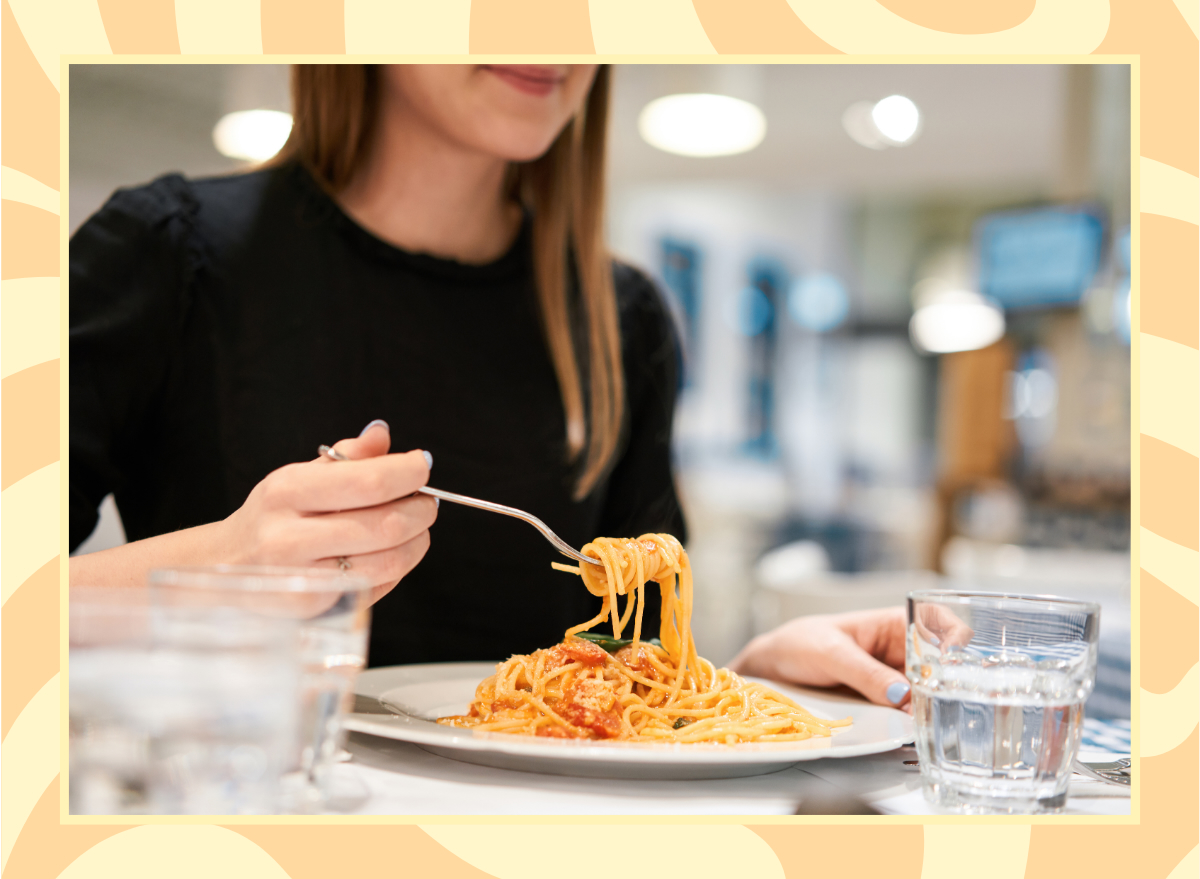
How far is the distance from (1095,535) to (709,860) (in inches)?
217

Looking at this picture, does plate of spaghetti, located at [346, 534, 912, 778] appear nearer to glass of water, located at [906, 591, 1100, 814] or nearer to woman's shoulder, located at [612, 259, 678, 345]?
glass of water, located at [906, 591, 1100, 814]

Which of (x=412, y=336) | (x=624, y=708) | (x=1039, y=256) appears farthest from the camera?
(x=1039, y=256)

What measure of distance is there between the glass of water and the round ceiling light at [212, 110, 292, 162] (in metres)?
1.33

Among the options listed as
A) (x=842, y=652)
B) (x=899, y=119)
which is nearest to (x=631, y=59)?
(x=842, y=652)

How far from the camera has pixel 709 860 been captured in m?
0.63

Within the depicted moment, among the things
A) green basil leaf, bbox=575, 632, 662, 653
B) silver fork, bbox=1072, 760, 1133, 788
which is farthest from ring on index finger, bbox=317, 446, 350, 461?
silver fork, bbox=1072, 760, 1133, 788

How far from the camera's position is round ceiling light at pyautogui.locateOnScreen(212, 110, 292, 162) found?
1.64 metres

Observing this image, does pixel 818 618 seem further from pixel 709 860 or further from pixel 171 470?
pixel 171 470

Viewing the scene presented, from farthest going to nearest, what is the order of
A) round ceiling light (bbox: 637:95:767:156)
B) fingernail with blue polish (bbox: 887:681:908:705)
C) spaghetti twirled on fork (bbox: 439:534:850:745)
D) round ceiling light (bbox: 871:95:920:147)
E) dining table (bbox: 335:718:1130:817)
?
round ceiling light (bbox: 637:95:767:156), round ceiling light (bbox: 871:95:920:147), fingernail with blue polish (bbox: 887:681:908:705), spaghetti twirled on fork (bbox: 439:534:850:745), dining table (bbox: 335:718:1130:817)

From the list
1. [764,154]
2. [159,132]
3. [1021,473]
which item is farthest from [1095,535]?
[159,132]

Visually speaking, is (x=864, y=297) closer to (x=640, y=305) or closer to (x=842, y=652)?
(x=640, y=305)

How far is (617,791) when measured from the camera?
789mm

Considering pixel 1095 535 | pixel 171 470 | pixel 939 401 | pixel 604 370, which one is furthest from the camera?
pixel 939 401

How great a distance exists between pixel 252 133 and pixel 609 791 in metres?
1.97
